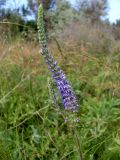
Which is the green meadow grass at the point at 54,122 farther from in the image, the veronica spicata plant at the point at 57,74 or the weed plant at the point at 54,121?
the veronica spicata plant at the point at 57,74

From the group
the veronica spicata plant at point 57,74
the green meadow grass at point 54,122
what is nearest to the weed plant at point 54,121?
the green meadow grass at point 54,122

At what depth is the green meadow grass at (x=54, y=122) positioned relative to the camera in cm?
268

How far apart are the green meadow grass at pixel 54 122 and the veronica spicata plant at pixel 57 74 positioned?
0.98 feet

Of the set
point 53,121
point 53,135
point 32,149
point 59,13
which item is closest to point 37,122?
point 53,121

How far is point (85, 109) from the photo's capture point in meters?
3.46

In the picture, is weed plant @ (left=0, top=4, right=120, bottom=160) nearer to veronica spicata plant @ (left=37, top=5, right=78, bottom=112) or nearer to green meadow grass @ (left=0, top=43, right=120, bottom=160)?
green meadow grass @ (left=0, top=43, right=120, bottom=160)

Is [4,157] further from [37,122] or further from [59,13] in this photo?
[59,13]

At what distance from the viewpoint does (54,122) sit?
321 cm

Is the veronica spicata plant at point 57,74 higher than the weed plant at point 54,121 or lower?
higher

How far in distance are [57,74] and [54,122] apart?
1.43 metres

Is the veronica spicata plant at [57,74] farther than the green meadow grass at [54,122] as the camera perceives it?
No

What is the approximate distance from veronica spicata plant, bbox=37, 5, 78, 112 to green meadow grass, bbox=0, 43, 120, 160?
299mm

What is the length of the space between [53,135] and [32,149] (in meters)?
0.28

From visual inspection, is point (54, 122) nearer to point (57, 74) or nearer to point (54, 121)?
point (54, 121)
